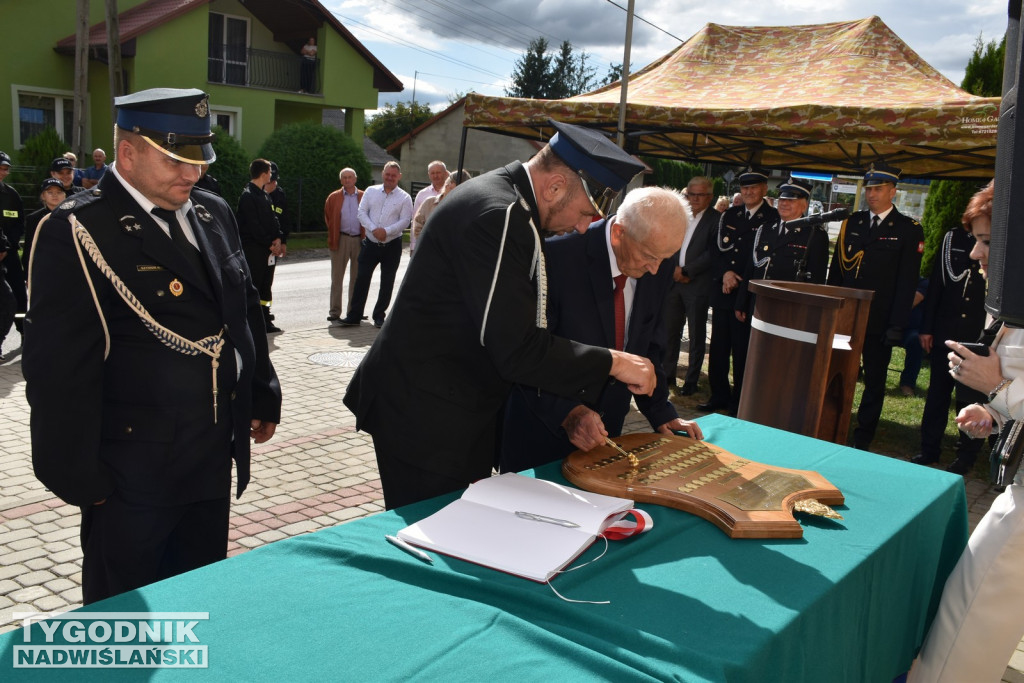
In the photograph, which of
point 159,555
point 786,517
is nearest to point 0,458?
point 159,555

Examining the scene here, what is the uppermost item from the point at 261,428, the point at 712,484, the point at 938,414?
the point at 712,484

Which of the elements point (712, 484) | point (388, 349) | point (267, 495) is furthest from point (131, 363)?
point (267, 495)

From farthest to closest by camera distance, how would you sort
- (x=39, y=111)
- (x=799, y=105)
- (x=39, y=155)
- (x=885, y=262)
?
(x=39, y=111), (x=39, y=155), (x=799, y=105), (x=885, y=262)

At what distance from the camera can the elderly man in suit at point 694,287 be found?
7973 mm

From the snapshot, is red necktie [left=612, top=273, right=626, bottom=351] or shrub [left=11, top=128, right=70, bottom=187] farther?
shrub [left=11, top=128, right=70, bottom=187]

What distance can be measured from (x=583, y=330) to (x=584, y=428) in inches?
16.2

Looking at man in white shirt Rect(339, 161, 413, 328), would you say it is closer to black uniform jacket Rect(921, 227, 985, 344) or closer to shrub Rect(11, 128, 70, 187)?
black uniform jacket Rect(921, 227, 985, 344)

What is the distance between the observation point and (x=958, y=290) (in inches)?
236

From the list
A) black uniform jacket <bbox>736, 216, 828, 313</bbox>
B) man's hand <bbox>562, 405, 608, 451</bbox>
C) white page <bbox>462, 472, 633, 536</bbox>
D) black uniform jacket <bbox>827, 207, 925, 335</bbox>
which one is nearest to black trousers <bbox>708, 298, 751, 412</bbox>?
black uniform jacket <bbox>736, 216, 828, 313</bbox>

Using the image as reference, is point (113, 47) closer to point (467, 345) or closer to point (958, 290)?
point (958, 290)

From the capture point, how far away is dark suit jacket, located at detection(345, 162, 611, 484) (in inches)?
87.9

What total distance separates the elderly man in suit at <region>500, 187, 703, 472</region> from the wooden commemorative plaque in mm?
166

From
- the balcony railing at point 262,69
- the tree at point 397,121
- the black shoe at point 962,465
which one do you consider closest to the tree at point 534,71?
the tree at point 397,121

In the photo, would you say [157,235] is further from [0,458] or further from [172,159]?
[0,458]
